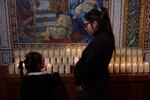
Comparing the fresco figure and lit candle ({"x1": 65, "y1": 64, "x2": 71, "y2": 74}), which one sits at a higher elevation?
the fresco figure

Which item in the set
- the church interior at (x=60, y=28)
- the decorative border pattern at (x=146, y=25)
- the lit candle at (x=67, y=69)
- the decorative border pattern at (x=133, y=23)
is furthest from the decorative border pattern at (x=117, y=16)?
the lit candle at (x=67, y=69)

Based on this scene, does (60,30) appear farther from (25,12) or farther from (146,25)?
(146,25)

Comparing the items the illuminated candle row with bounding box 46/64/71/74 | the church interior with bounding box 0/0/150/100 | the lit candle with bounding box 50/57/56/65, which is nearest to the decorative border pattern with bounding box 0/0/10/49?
the church interior with bounding box 0/0/150/100

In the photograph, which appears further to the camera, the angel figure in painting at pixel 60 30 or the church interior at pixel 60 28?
the angel figure in painting at pixel 60 30

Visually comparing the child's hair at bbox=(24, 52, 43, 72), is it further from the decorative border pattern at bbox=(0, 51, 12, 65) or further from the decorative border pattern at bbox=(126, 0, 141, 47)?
the decorative border pattern at bbox=(126, 0, 141, 47)

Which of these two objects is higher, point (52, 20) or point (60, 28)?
point (52, 20)

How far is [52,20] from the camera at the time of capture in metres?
4.05

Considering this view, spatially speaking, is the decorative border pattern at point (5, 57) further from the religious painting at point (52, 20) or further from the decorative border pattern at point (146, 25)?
the decorative border pattern at point (146, 25)

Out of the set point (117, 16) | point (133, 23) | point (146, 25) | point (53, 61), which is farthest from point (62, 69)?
point (146, 25)

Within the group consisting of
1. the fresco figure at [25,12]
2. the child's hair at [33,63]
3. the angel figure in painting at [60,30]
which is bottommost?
the child's hair at [33,63]

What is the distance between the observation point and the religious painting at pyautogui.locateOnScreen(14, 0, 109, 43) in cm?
400

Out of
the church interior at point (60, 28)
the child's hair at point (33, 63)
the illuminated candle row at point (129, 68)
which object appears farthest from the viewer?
the church interior at point (60, 28)

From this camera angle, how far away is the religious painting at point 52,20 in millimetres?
4000

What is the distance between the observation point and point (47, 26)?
4062 millimetres
